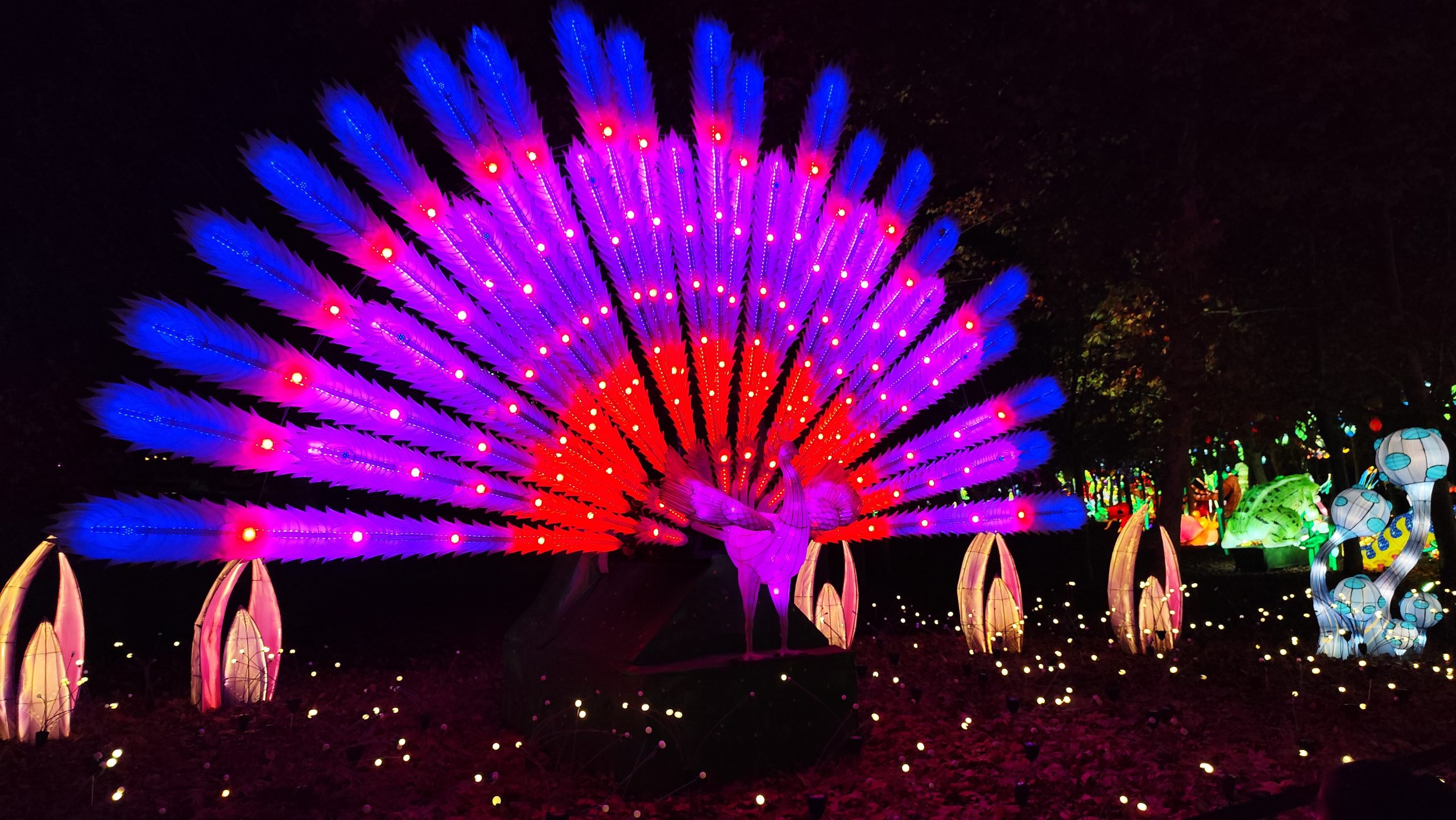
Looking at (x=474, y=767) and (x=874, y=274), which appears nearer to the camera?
(x=474, y=767)

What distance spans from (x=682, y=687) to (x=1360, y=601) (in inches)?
240

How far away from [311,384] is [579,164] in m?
1.89

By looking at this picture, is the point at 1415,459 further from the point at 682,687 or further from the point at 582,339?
the point at 582,339

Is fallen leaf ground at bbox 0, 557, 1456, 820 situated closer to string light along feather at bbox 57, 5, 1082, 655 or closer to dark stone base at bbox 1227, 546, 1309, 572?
string light along feather at bbox 57, 5, 1082, 655

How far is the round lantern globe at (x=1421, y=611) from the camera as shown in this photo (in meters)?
8.00

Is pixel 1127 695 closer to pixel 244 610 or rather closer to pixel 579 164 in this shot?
pixel 579 164

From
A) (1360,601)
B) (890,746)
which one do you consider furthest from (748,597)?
(1360,601)

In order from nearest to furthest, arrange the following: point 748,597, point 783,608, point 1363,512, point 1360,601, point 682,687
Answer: point 682,687
point 748,597
point 783,608
point 1360,601
point 1363,512

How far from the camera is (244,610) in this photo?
23.2 feet

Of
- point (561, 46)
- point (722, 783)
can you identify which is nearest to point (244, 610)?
point (722, 783)

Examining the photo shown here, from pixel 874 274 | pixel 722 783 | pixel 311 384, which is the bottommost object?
pixel 722 783

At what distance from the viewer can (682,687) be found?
516 centimetres

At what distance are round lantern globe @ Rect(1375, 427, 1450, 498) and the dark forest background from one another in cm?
262

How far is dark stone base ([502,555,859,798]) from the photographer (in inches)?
203
